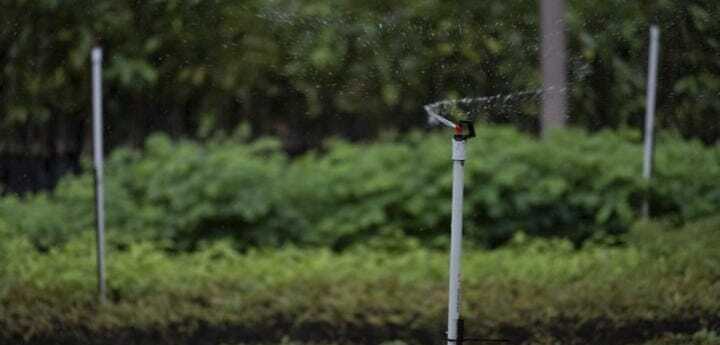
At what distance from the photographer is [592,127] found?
335 inches

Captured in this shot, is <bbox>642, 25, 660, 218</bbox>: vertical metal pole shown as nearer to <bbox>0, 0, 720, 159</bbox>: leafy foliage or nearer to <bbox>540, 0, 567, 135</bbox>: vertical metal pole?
<bbox>0, 0, 720, 159</bbox>: leafy foliage

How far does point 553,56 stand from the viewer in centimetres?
780

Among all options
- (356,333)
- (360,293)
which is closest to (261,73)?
(360,293)

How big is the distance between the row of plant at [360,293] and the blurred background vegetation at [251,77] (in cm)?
158

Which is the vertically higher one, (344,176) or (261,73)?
(261,73)

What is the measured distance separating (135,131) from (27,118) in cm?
84

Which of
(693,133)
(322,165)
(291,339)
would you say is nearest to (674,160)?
(693,133)

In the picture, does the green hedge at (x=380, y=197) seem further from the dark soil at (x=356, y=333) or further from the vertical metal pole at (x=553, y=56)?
the dark soil at (x=356, y=333)

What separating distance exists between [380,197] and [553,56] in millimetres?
1675

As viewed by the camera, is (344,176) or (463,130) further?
(344,176)

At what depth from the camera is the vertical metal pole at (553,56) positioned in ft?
24.7

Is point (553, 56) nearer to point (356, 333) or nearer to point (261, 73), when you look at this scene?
point (261, 73)

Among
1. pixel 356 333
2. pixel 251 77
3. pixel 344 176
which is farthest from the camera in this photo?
pixel 251 77

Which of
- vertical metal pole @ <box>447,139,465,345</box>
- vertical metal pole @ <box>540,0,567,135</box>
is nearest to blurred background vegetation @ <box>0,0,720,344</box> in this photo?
vertical metal pole @ <box>540,0,567,135</box>
